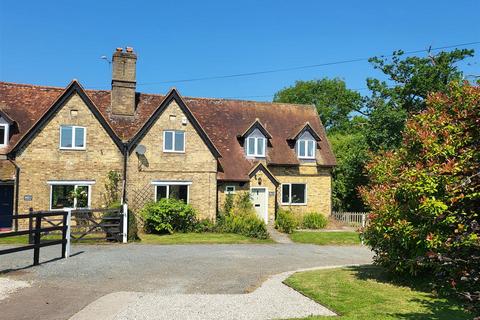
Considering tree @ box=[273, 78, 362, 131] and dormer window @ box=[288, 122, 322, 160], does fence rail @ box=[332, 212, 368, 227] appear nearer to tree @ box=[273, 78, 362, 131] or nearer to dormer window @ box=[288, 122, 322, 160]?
dormer window @ box=[288, 122, 322, 160]

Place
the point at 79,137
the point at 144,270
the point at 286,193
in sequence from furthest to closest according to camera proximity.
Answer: the point at 286,193, the point at 79,137, the point at 144,270

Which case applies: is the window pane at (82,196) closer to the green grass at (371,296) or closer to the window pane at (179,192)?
the window pane at (179,192)

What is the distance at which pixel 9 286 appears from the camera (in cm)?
1051

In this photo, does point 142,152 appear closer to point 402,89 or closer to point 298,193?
point 298,193

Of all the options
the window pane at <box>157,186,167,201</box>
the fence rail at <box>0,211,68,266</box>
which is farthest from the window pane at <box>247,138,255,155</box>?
the fence rail at <box>0,211,68,266</box>

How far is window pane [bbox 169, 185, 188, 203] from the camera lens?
25.9m

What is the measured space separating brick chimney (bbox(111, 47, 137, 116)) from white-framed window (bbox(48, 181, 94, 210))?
474 cm

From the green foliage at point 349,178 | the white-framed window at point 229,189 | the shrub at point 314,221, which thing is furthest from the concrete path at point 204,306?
the green foliage at point 349,178

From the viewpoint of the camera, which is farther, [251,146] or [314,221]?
[251,146]

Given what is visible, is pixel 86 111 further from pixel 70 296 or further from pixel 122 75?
pixel 70 296

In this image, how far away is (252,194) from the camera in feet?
93.1

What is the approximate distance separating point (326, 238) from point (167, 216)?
827 cm

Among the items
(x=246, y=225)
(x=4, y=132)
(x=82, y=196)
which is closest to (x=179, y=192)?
(x=246, y=225)

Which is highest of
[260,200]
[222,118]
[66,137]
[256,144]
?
[222,118]
